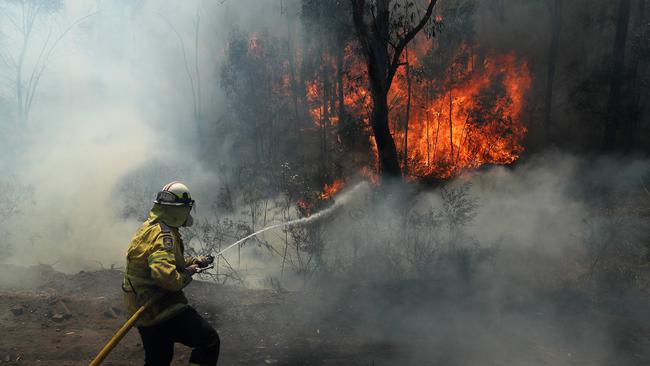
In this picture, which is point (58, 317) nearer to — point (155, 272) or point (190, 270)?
point (190, 270)

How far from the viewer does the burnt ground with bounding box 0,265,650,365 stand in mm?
4688

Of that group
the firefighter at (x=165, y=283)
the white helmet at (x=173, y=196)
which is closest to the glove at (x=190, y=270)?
the firefighter at (x=165, y=283)

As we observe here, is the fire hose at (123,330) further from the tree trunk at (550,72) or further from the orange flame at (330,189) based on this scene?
the tree trunk at (550,72)

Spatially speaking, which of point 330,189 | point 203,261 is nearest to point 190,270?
point 203,261

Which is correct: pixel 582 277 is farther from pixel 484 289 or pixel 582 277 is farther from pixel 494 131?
pixel 494 131

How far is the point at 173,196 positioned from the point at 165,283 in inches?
27.9

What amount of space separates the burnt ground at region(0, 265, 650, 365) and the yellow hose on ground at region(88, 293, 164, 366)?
5.65 ft

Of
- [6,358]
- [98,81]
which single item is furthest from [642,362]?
[98,81]

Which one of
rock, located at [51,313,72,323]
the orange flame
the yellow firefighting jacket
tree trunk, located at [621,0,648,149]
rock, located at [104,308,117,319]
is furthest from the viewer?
tree trunk, located at [621,0,648,149]

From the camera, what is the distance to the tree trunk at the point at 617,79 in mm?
14000

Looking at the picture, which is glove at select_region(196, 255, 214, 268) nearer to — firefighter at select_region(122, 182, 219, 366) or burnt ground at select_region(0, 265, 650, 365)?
firefighter at select_region(122, 182, 219, 366)

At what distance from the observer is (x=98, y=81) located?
25.1 meters

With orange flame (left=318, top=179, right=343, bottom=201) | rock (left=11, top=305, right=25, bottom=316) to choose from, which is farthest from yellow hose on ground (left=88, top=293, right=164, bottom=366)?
orange flame (left=318, top=179, right=343, bottom=201)

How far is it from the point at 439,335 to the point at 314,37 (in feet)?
73.6
